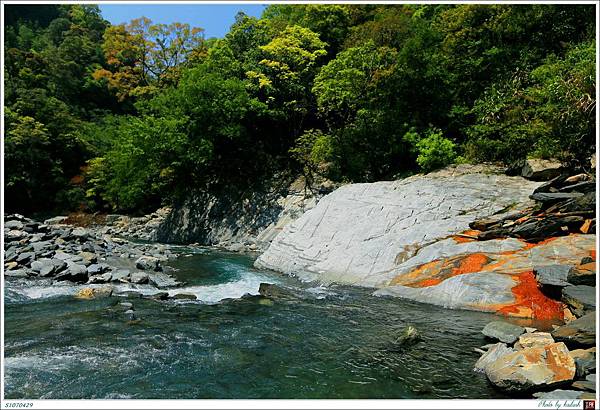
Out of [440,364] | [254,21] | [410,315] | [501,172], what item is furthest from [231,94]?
[440,364]

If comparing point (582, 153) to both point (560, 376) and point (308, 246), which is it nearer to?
point (308, 246)

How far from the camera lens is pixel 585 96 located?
1312 centimetres

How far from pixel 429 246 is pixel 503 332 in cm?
498

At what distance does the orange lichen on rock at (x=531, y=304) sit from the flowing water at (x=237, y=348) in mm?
551

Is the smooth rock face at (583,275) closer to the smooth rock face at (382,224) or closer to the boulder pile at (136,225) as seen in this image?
the smooth rock face at (382,224)

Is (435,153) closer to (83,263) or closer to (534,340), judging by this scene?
(534,340)

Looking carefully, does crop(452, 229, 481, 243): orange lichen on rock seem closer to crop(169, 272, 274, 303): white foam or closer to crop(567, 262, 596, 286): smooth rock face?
crop(567, 262, 596, 286): smooth rock face

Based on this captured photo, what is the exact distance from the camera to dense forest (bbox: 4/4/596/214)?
17.3 m

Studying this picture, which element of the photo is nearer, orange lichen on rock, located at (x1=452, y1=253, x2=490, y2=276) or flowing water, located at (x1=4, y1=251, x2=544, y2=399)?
flowing water, located at (x1=4, y1=251, x2=544, y2=399)

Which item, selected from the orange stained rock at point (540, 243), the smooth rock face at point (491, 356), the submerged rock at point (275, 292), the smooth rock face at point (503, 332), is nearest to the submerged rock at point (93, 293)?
the submerged rock at point (275, 292)

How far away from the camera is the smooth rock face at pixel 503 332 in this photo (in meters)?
6.73

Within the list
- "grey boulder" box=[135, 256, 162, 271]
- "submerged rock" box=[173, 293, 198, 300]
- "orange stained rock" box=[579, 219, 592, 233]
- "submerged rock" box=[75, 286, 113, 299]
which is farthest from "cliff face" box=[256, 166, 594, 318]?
"submerged rock" box=[75, 286, 113, 299]

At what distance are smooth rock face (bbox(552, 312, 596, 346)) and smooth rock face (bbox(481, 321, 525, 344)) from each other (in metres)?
0.58

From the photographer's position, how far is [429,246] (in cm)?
1187
